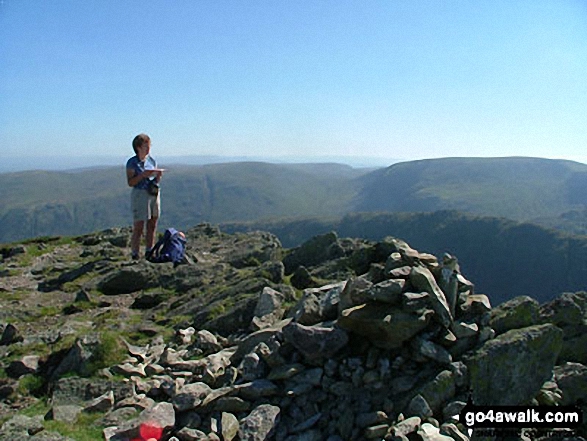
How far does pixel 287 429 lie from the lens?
10492mm

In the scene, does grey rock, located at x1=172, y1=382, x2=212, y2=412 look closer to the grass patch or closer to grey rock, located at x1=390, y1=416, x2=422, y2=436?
the grass patch

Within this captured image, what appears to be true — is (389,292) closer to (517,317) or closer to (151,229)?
(517,317)

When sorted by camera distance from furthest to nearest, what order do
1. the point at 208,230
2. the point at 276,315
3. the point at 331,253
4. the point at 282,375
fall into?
the point at 208,230 → the point at 331,253 → the point at 276,315 → the point at 282,375

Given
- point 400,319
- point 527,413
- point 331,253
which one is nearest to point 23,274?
point 331,253

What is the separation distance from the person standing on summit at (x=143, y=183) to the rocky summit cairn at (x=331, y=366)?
5650mm

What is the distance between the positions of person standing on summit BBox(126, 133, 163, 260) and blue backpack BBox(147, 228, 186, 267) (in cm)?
206

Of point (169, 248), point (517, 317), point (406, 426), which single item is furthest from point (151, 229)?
point (517, 317)

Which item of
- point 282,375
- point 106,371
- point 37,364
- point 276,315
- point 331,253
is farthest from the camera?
point 331,253

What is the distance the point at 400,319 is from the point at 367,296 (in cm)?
121

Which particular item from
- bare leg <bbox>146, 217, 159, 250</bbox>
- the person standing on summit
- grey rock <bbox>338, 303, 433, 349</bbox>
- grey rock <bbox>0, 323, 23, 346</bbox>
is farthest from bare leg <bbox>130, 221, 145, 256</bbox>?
grey rock <bbox>338, 303, 433, 349</bbox>

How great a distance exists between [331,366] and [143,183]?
12025mm

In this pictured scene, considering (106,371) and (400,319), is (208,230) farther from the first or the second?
(400,319)

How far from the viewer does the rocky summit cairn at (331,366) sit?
1024cm

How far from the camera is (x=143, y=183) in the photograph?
1955 cm
